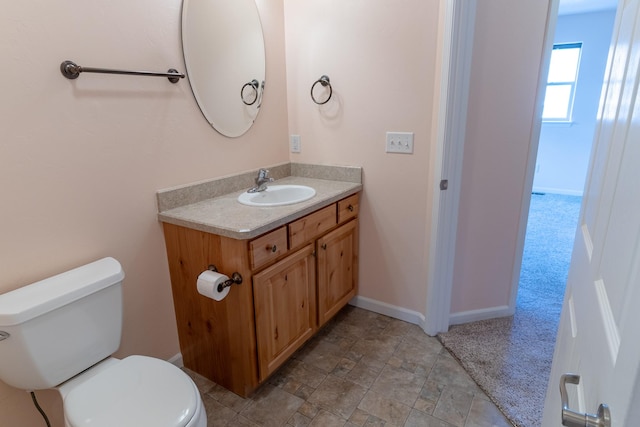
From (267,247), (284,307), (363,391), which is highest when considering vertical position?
(267,247)

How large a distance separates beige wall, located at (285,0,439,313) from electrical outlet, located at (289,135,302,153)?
0.03 m

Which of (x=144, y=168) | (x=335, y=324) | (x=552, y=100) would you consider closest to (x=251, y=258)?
(x=144, y=168)

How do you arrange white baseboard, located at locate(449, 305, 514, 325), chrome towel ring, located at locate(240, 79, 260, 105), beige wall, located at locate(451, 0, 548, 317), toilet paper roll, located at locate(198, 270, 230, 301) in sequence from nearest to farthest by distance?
toilet paper roll, located at locate(198, 270, 230, 301) < beige wall, located at locate(451, 0, 548, 317) < chrome towel ring, located at locate(240, 79, 260, 105) < white baseboard, located at locate(449, 305, 514, 325)

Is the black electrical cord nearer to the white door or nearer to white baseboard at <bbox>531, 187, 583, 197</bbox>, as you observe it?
the white door

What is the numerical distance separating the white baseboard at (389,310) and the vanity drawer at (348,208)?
0.62 meters

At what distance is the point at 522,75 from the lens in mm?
1911

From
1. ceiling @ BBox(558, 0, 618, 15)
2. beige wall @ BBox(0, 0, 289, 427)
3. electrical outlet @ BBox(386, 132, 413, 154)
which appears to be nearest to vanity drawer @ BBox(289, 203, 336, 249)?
electrical outlet @ BBox(386, 132, 413, 154)

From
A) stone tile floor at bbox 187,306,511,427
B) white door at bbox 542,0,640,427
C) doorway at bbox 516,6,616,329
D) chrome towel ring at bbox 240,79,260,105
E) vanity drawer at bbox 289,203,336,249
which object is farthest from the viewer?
doorway at bbox 516,6,616,329

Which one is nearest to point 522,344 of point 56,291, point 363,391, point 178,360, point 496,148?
point 363,391

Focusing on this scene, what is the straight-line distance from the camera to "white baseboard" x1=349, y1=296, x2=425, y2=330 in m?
2.28

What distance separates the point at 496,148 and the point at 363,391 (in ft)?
4.81

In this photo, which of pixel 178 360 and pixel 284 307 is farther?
pixel 178 360

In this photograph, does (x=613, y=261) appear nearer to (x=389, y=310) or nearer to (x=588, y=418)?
(x=588, y=418)

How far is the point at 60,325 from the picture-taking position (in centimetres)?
121
